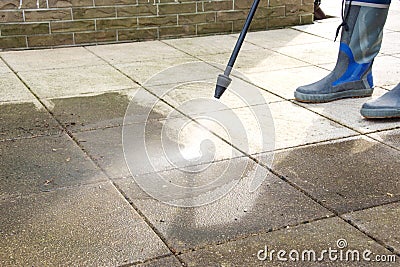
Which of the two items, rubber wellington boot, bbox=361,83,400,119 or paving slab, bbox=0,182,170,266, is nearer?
paving slab, bbox=0,182,170,266

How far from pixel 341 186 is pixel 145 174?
2.87 ft

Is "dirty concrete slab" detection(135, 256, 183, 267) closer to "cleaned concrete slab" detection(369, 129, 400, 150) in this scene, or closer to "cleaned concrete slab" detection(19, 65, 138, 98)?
"cleaned concrete slab" detection(369, 129, 400, 150)

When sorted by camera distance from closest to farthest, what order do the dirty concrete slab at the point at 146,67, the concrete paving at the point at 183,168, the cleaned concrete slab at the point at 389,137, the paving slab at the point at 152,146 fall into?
the concrete paving at the point at 183,168 < the paving slab at the point at 152,146 < the cleaned concrete slab at the point at 389,137 < the dirty concrete slab at the point at 146,67

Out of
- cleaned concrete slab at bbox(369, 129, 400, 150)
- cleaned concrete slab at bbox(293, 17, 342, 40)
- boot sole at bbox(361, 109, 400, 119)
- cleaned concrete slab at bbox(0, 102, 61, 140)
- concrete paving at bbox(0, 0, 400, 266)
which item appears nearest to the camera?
concrete paving at bbox(0, 0, 400, 266)

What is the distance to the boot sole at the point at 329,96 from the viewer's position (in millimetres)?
3574

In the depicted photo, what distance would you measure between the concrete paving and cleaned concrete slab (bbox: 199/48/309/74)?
0.04 meters

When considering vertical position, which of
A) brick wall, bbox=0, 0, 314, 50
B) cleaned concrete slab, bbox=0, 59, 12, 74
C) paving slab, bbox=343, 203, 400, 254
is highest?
brick wall, bbox=0, 0, 314, 50

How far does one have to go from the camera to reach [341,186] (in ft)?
8.20

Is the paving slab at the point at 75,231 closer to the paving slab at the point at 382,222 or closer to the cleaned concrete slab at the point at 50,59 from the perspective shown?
the paving slab at the point at 382,222

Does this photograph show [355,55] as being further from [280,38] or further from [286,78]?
[280,38]

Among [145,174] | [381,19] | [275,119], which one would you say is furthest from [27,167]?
[381,19]

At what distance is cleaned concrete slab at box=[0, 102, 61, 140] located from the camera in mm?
3121

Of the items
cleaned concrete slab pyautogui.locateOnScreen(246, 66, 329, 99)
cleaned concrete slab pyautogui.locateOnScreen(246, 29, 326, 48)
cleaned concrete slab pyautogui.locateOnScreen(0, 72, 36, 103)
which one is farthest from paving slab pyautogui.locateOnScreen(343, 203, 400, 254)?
cleaned concrete slab pyautogui.locateOnScreen(246, 29, 326, 48)

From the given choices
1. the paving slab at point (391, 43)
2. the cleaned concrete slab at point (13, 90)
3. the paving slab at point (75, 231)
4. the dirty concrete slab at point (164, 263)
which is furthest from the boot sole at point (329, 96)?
the dirty concrete slab at point (164, 263)
